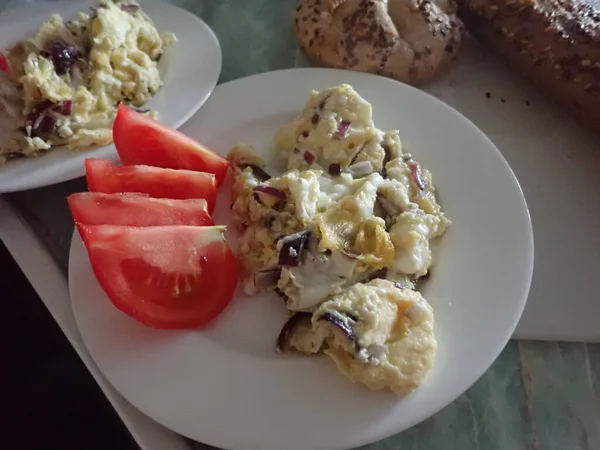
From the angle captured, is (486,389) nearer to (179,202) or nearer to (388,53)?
(179,202)

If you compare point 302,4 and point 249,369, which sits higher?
point 302,4

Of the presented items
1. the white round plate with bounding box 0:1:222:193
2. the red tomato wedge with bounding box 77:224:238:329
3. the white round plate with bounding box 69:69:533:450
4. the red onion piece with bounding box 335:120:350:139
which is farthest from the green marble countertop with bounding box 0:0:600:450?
the white round plate with bounding box 0:1:222:193

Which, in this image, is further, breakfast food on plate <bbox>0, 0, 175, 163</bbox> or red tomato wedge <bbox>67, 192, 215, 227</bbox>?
breakfast food on plate <bbox>0, 0, 175, 163</bbox>

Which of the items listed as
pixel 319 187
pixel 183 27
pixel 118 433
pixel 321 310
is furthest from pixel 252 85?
pixel 118 433

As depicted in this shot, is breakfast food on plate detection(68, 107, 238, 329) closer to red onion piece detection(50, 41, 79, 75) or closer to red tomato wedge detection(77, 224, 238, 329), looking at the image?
red tomato wedge detection(77, 224, 238, 329)

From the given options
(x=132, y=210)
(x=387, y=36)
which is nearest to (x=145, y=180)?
(x=132, y=210)

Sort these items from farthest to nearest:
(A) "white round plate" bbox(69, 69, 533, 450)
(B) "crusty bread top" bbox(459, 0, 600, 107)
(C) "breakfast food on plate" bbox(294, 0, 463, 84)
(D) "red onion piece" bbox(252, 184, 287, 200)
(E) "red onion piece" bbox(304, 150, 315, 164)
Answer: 1. (C) "breakfast food on plate" bbox(294, 0, 463, 84)
2. (B) "crusty bread top" bbox(459, 0, 600, 107)
3. (E) "red onion piece" bbox(304, 150, 315, 164)
4. (D) "red onion piece" bbox(252, 184, 287, 200)
5. (A) "white round plate" bbox(69, 69, 533, 450)

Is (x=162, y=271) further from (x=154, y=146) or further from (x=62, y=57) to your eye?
(x=62, y=57)
